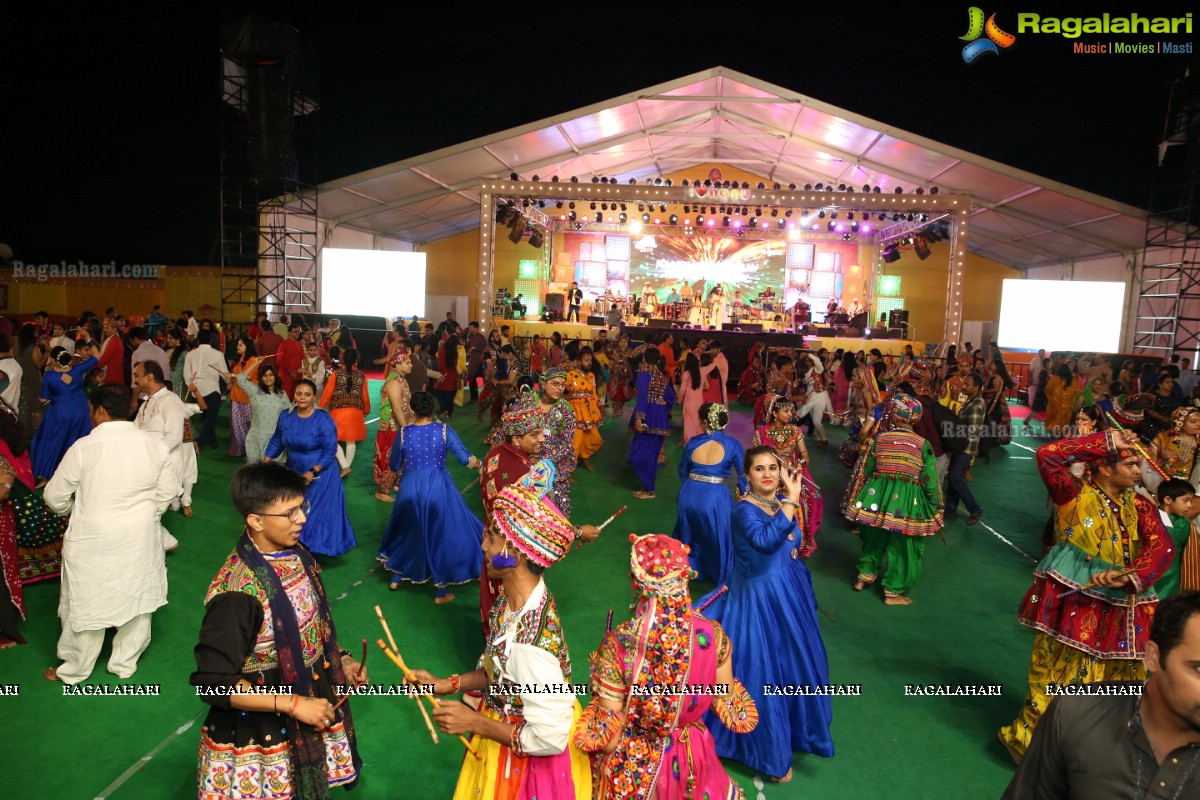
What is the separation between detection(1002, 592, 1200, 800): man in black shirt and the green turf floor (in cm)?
209

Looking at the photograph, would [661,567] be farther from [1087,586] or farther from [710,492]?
[710,492]

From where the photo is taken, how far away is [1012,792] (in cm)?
169

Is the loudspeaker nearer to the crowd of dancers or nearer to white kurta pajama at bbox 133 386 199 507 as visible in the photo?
the crowd of dancers

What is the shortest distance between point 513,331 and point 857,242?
13.3 meters

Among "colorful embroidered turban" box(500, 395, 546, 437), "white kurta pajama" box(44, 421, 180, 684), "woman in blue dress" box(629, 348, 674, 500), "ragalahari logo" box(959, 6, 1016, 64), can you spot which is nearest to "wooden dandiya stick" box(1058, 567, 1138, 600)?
"colorful embroidered turban" box(500, 395, 546, 437)

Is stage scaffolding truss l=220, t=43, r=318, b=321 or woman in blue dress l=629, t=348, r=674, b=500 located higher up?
stage scaffolding truss l=220, t=43, r=318, b=321

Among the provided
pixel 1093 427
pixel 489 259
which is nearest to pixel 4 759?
pixel 1093 427

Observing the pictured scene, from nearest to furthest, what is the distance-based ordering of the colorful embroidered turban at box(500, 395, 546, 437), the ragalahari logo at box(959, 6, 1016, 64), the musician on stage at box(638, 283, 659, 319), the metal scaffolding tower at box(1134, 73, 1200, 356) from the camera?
the colorful embroidered turban at box(500, 395, 546, 437) → the metal scaffolding tower at box(1134, 73, 1200, 356) → the ragalahari logo at box(959, 6, 1016, 64) → the musician on stage at box(638, 283, 659, 319)

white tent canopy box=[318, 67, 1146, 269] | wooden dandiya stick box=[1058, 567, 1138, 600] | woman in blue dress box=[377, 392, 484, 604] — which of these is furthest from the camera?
white tent canopy box=[318, 67, 1146, 269]

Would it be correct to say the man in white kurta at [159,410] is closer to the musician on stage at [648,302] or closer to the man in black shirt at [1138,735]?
the man in black shirt at [1138,735]

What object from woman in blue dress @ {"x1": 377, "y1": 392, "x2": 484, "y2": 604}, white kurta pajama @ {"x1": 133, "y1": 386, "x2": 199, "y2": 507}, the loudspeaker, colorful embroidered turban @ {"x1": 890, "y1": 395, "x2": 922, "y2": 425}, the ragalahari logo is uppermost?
the ragalahari logo

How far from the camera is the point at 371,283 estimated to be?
22.0 m

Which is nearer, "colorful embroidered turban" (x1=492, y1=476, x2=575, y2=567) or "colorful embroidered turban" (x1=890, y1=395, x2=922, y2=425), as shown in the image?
"colorful embroidered turban" (x1=492, y1=476, x2=575, y2=567)

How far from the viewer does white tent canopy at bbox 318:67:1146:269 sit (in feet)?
52.5
